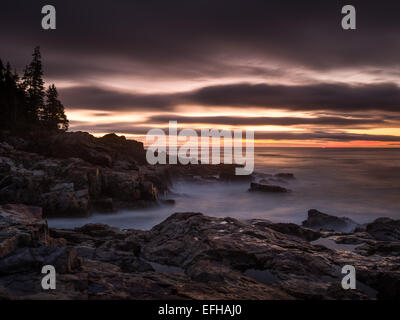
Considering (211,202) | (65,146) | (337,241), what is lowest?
(211,202)

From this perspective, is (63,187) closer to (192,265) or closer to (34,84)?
(192,265)

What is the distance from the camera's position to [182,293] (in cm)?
522

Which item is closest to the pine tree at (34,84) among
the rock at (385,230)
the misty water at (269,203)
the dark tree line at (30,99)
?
the dark tree line at (30,99)

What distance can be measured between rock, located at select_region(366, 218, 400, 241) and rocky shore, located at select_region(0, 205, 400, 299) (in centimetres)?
423

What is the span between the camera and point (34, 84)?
48.7m

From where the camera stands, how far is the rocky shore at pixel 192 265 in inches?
202

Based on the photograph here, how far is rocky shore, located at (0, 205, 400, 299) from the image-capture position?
5141mm

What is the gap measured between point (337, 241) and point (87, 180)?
62.0ft

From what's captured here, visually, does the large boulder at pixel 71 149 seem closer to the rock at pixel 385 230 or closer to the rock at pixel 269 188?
the rock at pixel 269 188

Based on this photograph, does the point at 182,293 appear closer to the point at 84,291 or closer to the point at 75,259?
the point at 84,291

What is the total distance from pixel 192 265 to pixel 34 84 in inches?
2146

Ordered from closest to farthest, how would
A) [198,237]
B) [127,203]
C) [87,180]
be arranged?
[198,237]
[87,180]
[127,203]

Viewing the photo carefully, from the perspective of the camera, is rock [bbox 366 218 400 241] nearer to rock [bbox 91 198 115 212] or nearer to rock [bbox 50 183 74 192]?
rock [bbox 91 198 115 212]
